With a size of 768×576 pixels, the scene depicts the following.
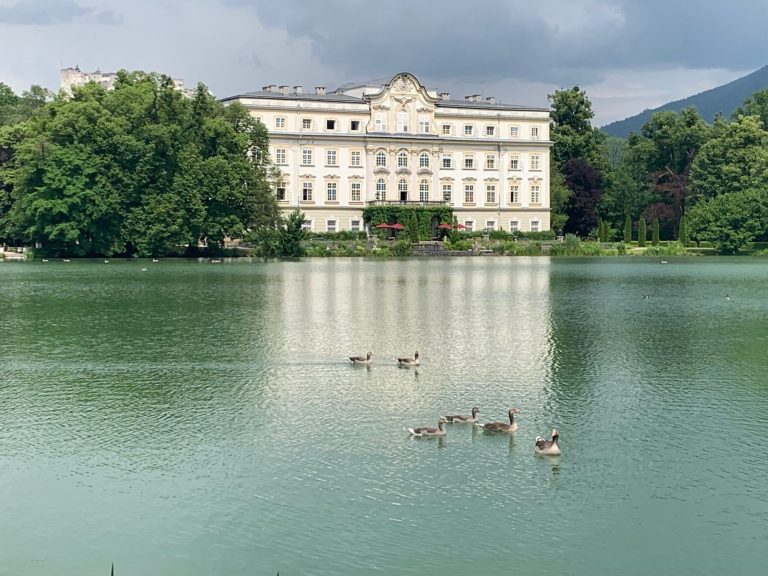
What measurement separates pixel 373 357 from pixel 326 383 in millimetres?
2806

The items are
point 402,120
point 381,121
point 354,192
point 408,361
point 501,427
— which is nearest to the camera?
point 501,427

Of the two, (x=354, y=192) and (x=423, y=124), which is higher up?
(x=423, y=124)

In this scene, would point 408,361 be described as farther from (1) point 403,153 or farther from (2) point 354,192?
(1) point 403,153

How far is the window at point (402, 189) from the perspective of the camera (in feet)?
256

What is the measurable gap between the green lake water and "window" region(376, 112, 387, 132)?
50347 millimetres

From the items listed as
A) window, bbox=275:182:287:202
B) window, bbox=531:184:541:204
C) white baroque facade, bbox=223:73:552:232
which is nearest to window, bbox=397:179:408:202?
white baroque facade, bbox=223:73:552:232

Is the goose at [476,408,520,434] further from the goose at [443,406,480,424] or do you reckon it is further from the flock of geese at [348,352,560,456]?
the goose at [443,406,480,424]

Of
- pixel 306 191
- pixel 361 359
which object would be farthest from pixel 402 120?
pixel 361 359

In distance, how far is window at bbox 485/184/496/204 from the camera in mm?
80625

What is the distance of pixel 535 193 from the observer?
267 ft

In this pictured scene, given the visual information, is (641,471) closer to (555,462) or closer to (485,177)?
(555,462)

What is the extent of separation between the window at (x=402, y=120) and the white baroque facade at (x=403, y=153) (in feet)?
0.26

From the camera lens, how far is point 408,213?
247ft

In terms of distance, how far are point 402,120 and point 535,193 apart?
42.4ft
